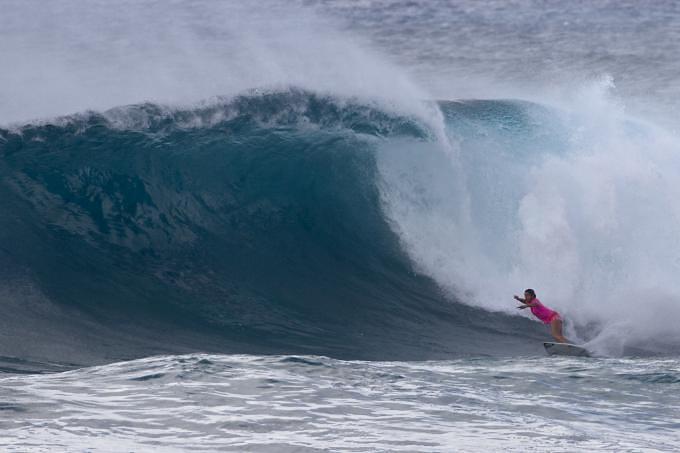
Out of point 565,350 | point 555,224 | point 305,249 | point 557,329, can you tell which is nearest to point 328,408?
point 565,350

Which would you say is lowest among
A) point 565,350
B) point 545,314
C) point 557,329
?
point 565,350

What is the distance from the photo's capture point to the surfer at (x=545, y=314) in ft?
37.6

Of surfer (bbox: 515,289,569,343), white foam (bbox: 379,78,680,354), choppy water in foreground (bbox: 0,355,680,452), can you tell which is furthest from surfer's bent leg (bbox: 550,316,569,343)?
choppy water in foreground (bbox: 0,355,680,452)

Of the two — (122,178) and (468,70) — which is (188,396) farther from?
(468,70)

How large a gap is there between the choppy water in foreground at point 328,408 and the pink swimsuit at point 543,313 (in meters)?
2.20

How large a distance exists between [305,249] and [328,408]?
5.88m

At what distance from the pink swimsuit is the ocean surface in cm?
30

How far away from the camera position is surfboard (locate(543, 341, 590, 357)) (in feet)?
34.6

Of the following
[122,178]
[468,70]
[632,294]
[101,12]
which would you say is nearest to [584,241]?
[632,294]

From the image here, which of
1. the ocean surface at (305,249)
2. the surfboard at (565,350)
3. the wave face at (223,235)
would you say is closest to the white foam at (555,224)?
the ocean surface at (305,249)

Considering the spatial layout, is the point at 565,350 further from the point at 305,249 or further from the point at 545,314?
the point at 305,249

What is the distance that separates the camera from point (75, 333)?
10.2m

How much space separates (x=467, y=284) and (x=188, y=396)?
6224 millimetres

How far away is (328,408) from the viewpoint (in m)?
7.46
